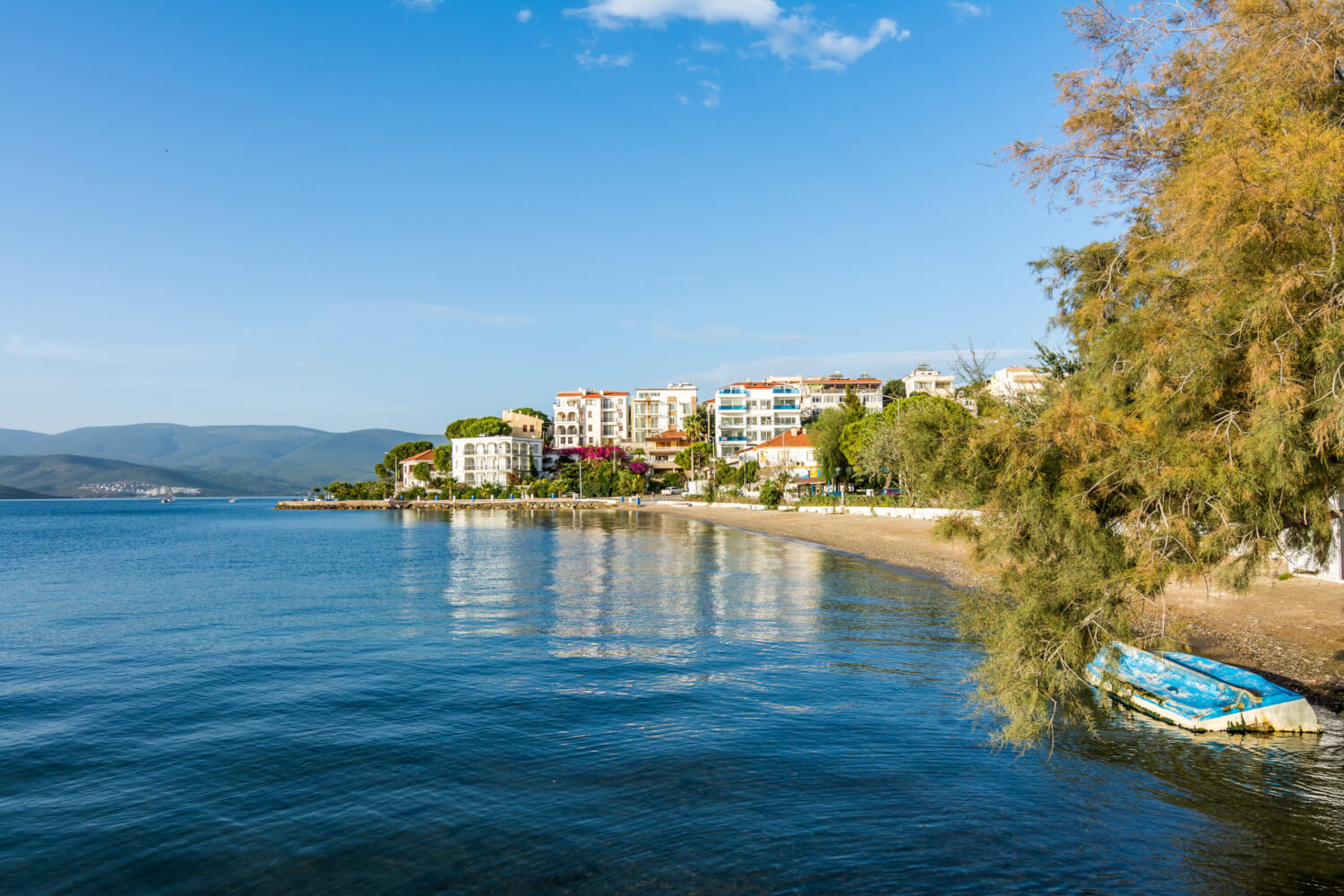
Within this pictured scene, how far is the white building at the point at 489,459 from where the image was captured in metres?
142

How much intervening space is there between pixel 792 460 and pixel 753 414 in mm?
27244

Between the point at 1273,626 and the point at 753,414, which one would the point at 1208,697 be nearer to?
the point at 1273,626

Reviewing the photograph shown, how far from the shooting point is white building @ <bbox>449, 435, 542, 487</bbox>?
142250 millimetres

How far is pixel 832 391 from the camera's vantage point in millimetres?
134500

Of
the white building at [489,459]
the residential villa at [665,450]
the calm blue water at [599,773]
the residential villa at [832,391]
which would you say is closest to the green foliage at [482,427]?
the white building at [489,459]

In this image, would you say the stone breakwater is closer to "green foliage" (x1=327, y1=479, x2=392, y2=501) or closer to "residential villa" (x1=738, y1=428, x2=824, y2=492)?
"green foliage" (x1=327, y1=479, x2=392, y2=501)

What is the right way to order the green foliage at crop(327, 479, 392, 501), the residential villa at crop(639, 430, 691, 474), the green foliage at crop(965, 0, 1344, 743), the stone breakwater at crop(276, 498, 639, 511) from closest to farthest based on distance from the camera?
the green foliage at crop(965, 0, 1344, 743) < the stone breakwater at crop(276, 498, 639, 511) < the residential villa at crop(639, 430, 691, 474) < the green foliage at crop(327, 479, 392, 501)

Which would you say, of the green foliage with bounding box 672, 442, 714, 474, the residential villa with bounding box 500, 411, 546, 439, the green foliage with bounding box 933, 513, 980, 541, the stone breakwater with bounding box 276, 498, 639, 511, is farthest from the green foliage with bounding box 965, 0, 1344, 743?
the residential villa with bounding box 500, 411, 546, 439

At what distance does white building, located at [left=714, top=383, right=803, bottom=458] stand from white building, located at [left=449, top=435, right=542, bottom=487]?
35.7 meters

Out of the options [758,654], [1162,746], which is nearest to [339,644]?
[758,654]

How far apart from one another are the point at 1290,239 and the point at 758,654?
48.0 feet

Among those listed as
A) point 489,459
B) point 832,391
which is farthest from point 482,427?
point 832,391

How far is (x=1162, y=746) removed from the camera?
1264cm

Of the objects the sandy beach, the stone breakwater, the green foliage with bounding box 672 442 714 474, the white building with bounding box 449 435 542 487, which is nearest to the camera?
the sandy beach
